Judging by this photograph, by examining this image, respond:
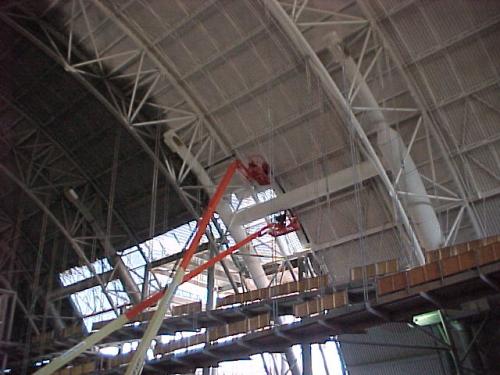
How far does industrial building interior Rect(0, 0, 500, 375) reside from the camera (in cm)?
1820

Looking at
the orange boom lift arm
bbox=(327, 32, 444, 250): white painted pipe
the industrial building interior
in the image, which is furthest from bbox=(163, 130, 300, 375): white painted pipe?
bbox=(327, 32, 444, 250): white painted pipe

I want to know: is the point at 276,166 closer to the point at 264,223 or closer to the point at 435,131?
the point at 264,223

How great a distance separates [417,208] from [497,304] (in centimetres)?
393

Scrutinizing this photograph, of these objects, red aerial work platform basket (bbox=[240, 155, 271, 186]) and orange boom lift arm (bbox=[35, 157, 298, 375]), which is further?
red aerial work platform basket (bbox=[240, 155, 271, 186])

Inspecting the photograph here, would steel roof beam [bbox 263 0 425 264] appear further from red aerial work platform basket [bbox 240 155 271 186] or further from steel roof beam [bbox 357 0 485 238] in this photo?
red aerial work platform basket [bbox 240 155 271 186]

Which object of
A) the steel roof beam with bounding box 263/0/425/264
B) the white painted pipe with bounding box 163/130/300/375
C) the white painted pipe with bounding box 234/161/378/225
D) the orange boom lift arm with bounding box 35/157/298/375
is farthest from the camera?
the white painted pipe with bounding box 163/130/300/375

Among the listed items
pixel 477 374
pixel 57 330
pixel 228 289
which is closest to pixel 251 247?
pixel 228 289

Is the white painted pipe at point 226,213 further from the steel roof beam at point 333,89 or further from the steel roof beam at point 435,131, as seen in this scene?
the steel roof beam at point 435,131

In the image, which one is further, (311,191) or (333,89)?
(311,191)

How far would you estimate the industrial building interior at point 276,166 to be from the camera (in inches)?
717

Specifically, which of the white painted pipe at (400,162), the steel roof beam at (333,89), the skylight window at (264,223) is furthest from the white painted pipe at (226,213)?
the white painted pipe at (400,162)

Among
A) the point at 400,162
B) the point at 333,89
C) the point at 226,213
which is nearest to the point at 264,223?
the point at 226,213

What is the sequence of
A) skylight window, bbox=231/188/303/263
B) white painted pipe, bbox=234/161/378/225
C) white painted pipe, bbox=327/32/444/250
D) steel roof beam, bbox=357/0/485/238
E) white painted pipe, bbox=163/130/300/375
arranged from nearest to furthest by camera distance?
white painted pipe, bbox=327/32/444/250, steel roof beam, bbox=357/0/485/238, white painted pipe, bbox=234/161/378/225, white painted pipe, bbox=163/130/300/375, skylight window, bbox=231/188/303/263

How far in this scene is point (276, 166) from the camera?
78.2 ft
